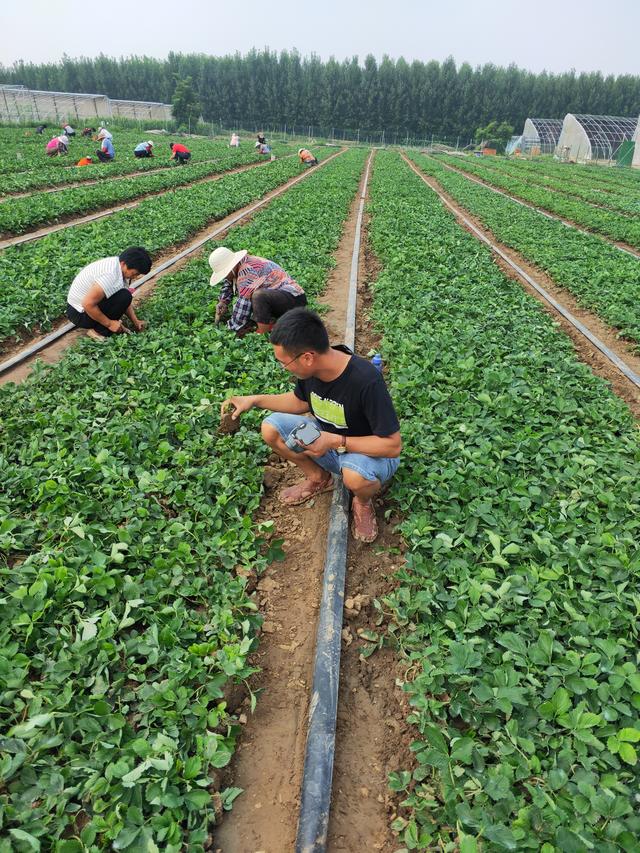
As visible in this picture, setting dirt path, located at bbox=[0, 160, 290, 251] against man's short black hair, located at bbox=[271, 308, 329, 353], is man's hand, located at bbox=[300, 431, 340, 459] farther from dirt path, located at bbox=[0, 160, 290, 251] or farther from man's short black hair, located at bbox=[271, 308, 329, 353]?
dirt path, located at bbox=[0, 160, 290, 251]

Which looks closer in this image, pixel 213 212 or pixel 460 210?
pixel 213 212

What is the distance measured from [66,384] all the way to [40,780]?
3.33 meters

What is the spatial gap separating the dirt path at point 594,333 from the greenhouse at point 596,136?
4174 centimetres

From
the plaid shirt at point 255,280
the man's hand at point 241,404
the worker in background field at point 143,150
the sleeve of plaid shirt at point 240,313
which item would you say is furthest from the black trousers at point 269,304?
the worker in background field at point 143,150

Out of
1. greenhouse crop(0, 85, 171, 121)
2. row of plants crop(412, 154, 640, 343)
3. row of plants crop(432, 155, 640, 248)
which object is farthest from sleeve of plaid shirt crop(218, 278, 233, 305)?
greenhouse crop(0, 85, 171, 121)

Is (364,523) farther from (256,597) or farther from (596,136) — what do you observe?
(596,136)

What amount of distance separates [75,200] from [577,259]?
11.4 metres

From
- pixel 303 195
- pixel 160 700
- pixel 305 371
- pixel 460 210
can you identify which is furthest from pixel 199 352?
pixel 460 210

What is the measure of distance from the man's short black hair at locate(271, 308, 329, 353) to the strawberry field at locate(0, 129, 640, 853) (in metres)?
1.19

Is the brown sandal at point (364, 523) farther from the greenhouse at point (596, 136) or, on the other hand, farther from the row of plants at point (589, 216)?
the greenhouse at point (596, 136)

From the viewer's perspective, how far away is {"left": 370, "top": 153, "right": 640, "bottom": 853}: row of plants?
184 centimetres

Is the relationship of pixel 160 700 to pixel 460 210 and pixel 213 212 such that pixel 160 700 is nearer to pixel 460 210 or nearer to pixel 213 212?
pixel 213 212

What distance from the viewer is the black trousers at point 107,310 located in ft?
17.3

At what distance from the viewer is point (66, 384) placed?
14.6 ft
